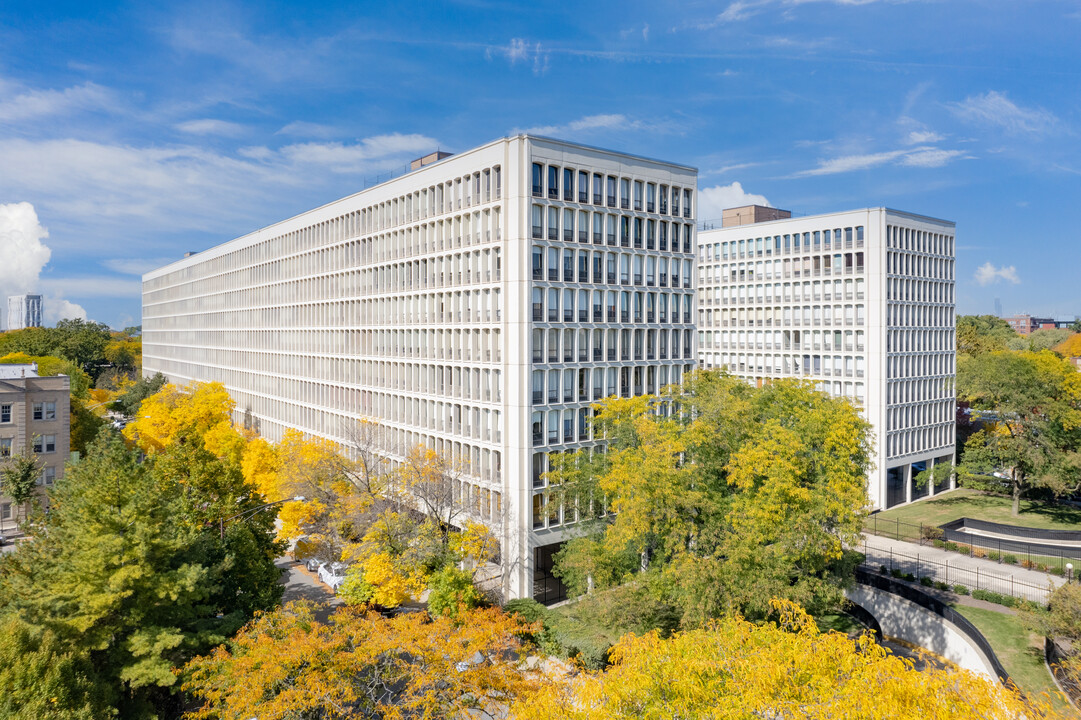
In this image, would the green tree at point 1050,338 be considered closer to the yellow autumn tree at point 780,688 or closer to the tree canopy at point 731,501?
the tree canopy at point 731,501

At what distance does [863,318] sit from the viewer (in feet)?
238

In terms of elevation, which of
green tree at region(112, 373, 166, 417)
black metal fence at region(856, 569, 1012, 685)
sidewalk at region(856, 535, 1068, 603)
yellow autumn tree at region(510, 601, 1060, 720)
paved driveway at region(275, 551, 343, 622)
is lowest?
paved driveway at region(275, 551, 343, 622)

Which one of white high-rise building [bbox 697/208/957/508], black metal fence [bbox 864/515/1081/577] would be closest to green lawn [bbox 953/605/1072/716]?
black metal fence [bbox 864/515/1081/577]

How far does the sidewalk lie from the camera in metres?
47.2

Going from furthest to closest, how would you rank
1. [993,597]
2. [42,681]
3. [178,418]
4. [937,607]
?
[178,418] → [993,597] → [937,607] → [42,681]

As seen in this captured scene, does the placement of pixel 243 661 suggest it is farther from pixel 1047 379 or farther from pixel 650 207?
pixel 1047 379

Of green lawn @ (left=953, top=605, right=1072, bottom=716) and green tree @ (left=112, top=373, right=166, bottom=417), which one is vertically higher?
green tree @ (left=112, top=373, right=166, bottom=417)

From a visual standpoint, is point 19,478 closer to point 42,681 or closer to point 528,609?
point 42,681

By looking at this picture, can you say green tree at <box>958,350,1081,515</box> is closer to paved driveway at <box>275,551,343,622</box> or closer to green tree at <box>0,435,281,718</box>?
paved driveway at <box>275,551,343,622</box>

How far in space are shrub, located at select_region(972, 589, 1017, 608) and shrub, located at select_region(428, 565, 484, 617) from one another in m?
32.6

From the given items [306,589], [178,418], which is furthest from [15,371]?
[306,589]

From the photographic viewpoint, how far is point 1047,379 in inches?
2542

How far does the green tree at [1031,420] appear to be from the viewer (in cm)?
6247

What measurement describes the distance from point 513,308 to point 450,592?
18.5 m
